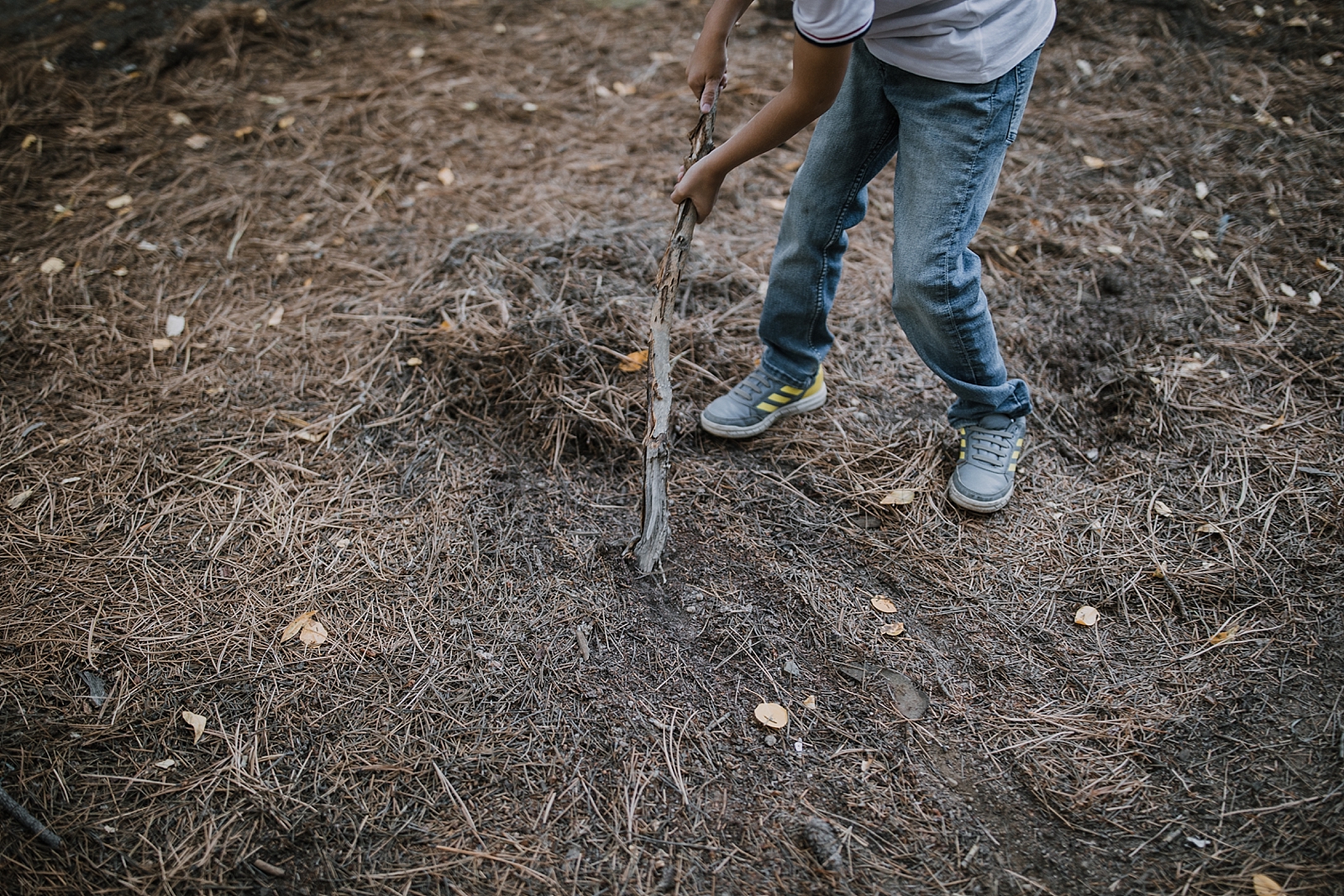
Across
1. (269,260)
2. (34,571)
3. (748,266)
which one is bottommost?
(34,571)

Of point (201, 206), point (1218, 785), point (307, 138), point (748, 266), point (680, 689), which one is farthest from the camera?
point (307, 138)

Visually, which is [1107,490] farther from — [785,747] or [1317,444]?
[785,747]

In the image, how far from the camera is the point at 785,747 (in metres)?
1.73

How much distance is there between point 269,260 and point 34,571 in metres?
1.45

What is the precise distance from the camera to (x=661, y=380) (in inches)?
76.4

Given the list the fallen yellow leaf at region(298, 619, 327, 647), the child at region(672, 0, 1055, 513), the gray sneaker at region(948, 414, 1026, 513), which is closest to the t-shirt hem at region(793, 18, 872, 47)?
the child at region(672, 0, 1055, 513)

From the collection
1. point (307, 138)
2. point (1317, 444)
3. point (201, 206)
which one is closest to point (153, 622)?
point (201, 206)

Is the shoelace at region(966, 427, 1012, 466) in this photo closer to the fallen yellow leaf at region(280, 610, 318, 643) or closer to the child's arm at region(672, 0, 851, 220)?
the child's arm at region(672, 0, 851, 220)

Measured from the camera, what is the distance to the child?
1.52 meters

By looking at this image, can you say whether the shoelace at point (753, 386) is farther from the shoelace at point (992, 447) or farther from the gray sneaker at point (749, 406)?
the shoelace at point (992, 447)

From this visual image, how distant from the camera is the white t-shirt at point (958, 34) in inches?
59.6

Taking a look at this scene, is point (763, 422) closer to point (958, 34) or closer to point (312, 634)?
point (958, 34)

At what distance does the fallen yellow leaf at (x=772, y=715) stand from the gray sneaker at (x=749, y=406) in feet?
2.82

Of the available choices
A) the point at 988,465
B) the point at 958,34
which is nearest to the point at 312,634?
the point at 988,465
